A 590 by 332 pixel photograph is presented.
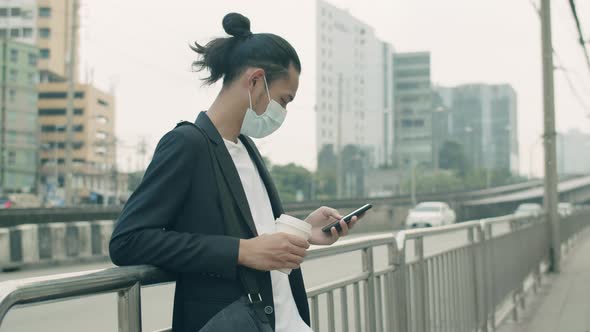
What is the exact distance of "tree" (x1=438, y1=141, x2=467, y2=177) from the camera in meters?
108

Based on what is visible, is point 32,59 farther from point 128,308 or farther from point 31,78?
point 128,308

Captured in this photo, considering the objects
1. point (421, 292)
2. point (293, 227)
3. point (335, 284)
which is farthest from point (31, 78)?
point (293, 227)

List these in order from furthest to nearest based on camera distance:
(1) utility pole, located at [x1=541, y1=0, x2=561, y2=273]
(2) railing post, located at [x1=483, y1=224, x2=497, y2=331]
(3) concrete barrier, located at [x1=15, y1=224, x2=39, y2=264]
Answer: (3) concrete barrier, located at [x1=15, y1=224, x2=39, y2=264]
(1) utility pole, located at [x1=541, y1=0, x2=561, y2=273]
(2) railing post, located at [x1=483, y1=224, x2=497, y2=331]

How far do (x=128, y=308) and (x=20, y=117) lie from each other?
77.9 meters

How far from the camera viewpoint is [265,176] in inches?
90.7

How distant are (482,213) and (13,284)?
70.9m

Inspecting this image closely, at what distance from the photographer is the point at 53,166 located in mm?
84250

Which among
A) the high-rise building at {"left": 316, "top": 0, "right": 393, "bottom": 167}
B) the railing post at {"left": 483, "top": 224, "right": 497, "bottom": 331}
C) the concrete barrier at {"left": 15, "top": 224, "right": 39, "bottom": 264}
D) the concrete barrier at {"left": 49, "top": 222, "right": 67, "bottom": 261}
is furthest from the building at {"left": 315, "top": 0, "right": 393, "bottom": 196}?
the railing post at {"left": 483, "top": 224, "right": 497, "bottom": 331}

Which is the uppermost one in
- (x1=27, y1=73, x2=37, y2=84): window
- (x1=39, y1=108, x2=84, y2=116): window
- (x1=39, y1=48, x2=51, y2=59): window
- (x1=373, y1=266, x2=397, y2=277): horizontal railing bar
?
(x1=39, y1=48, x2=51, y2=59): window

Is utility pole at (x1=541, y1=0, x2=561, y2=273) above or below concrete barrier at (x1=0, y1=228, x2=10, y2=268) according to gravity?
above

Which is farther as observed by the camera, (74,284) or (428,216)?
(428,216)

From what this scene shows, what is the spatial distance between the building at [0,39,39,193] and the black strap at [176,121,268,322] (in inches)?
2881

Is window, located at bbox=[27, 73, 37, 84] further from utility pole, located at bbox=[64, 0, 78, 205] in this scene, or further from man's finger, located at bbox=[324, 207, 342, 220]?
man's finger, located at bbox=[324, 207, 342, 220]

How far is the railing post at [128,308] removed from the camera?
6.24 feet
